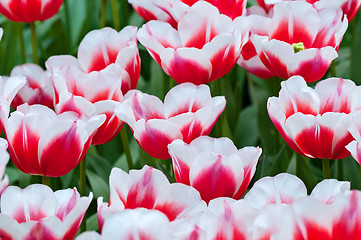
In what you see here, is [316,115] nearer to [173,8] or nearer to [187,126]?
[187,126]

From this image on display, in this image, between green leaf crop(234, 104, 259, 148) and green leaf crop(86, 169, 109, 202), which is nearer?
green leaf crop(86, 169, 109, 202)

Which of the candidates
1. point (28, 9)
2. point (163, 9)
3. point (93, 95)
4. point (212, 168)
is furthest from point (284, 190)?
point (28, 9)

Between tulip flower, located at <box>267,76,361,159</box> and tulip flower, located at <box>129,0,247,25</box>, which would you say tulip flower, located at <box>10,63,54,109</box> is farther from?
tulip flower, located at <box>267,76,361,159</box>

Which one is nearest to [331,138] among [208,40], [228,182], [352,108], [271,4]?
[352,108]

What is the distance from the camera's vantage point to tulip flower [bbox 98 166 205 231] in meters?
0.73

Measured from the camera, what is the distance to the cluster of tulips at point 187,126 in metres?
0.64

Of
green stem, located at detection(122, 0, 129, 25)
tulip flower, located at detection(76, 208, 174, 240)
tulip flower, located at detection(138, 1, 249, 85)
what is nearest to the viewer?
tulip flower, located at detection(76, 208, 174, 240)

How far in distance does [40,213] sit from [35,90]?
47 centimetres

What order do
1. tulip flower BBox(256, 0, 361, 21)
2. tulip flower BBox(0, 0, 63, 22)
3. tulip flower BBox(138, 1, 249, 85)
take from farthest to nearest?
1. tulip flower BBox(0, 0, 63, 22)
2. tulip flower BBox(256, 0, 361, 21)
3. tulip flower BBox(138, 1, 249, 85)

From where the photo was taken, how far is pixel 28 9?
1309 millimetres

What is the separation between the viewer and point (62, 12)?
197cm

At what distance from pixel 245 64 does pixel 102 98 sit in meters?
0.28

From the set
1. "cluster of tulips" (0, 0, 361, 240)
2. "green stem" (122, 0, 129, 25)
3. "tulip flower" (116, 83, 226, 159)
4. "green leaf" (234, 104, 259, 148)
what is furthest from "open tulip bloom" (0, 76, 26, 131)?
"green stem" (122, 0, 129, 25)

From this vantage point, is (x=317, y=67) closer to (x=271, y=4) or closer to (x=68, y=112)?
(x=271, y=4)
